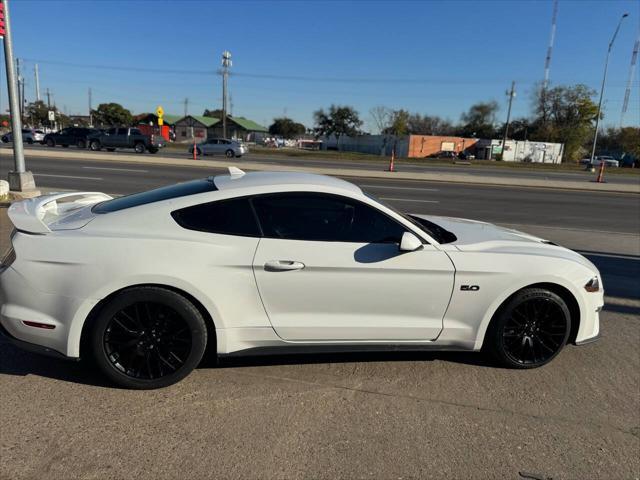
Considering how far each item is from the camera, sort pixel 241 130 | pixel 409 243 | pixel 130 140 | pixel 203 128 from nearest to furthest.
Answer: pixel 409 243, pixel 130 140, pixel 203 128, pixel 241 130

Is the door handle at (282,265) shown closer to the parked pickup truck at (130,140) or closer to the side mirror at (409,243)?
the side mirror at (409,243)

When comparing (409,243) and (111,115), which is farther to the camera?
(111,115)

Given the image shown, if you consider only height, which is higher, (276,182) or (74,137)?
(276,182)

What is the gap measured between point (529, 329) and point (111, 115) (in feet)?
393

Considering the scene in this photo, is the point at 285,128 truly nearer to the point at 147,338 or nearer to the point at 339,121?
the point at 339,121

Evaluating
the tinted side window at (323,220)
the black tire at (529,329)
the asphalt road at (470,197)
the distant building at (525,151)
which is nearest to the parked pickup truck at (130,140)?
the asphalt road at (470,197)

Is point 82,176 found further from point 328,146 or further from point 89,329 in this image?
point 328,146

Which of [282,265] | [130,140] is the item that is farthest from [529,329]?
[130,140]

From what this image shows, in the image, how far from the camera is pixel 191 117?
102 meters

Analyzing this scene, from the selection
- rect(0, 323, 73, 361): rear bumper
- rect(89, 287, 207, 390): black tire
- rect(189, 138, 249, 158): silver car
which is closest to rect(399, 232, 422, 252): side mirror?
rect(89, 287, 207, 390): black tire

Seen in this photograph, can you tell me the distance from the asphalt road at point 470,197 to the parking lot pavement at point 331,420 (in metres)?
8.03

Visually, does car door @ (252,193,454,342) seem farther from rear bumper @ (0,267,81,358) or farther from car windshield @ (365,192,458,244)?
rear bumper @ (0,267,81,358)

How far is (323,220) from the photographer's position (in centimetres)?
321

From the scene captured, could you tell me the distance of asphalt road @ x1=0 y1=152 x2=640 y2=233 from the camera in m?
11.6
